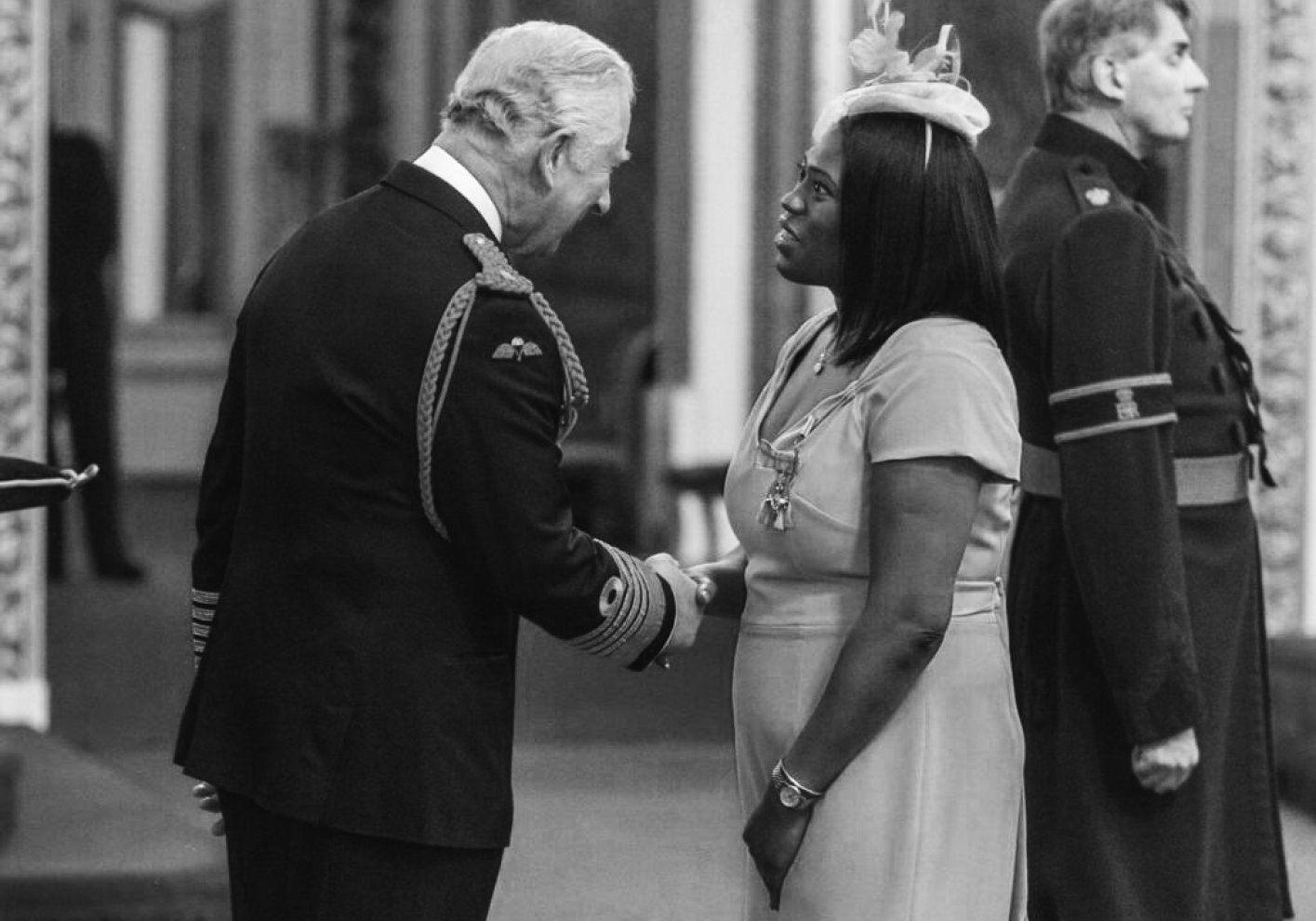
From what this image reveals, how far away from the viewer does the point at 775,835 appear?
7.94ft

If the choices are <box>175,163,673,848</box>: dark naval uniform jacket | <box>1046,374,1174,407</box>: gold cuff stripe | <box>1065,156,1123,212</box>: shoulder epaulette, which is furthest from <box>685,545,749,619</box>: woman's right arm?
<box>1065,156,1123,212</box>: shoulder epaulette

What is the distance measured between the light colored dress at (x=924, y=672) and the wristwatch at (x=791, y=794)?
30 millimetres

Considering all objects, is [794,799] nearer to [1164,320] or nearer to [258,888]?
[258,888]

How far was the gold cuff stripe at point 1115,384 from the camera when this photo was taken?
2.92 metres

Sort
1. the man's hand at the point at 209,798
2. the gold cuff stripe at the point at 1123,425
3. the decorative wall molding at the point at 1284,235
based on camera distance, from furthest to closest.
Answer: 1. the decorative wall molding at the point at 1284,235
2. the gold cuff stripe at the point at 1123,425
3. the man's hand at the point at 209,798

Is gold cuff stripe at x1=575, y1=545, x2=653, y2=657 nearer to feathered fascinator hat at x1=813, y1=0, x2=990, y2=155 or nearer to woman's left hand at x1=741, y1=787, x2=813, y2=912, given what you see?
woman's left hand at x1=741, y1=787, x2=813, y2=912

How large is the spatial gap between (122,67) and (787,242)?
10.4m

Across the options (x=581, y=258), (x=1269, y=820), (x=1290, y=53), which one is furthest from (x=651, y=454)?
(x=1269, y=820)

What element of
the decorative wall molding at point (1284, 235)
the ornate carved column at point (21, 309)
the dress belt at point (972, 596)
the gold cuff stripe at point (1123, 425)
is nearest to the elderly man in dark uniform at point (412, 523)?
the dress belt at point (972, 596)

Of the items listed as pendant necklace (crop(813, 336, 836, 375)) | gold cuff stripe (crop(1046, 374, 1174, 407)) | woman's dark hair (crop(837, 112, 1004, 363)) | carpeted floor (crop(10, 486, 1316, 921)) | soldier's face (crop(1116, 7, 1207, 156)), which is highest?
soldier's face (crop(1116, 7, 1207, 156))

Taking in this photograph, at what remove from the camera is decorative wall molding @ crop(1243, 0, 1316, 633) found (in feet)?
19.6

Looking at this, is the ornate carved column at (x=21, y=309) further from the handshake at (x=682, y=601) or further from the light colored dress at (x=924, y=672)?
the light colored dress at (x=924, y=672)

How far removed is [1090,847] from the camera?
3049mm

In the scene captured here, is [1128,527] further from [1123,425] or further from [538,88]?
[538,88]
